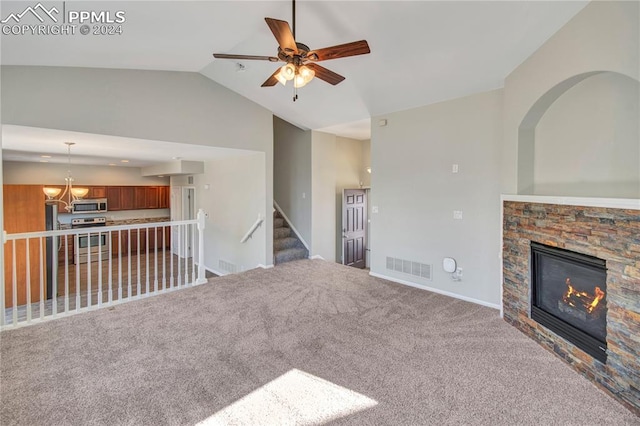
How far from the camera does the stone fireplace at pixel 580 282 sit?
2123 mm

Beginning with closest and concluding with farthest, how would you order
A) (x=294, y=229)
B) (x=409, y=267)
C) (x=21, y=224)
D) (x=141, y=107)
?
(x=141, y=107) → (x=409, y=267) → (x=21, y=224) → (x=294, y=229)

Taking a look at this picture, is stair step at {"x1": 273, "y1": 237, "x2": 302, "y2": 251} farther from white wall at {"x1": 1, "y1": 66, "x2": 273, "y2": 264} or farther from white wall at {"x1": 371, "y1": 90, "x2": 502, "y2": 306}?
white wall at {"x1": 371, "y1": 90, "x2": 502, "y2": 306}

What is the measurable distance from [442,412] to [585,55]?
9.90 feet

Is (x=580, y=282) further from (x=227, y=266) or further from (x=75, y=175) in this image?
(x=75, y=175)

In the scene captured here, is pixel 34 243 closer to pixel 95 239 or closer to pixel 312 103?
pixel 95 239

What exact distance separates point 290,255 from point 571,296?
475 cm

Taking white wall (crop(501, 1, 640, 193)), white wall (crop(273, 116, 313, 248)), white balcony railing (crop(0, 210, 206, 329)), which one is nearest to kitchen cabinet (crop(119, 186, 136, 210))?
white balcony railing (crop(0, 210, 206, 329))

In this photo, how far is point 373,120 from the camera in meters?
5.20

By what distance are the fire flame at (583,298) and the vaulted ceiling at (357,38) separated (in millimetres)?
2348

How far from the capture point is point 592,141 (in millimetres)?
2691

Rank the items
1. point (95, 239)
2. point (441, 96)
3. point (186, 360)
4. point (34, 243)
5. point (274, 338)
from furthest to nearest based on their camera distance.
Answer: point (95, 239), point (34, 243), point (441, 96), point (274, 338), point (186, 360)

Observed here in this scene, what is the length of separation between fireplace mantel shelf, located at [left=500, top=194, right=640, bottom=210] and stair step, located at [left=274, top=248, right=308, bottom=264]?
4.20 m

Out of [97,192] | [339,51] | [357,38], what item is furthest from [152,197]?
[339,51]

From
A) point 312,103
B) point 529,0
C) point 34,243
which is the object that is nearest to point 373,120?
point 312,103
